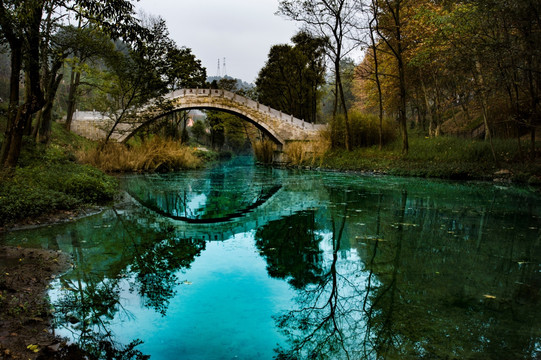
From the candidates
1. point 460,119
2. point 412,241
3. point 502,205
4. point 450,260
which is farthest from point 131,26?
point 460,119

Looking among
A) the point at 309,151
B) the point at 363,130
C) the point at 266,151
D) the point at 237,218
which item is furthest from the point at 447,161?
the point at 266,151

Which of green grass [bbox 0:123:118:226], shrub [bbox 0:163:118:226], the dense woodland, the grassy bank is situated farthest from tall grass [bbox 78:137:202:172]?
the grassy bank

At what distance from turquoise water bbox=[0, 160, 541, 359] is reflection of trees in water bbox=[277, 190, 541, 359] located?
13 mm

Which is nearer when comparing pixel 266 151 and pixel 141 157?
pixel 141 157

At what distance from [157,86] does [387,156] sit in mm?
9984

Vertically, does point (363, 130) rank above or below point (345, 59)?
below

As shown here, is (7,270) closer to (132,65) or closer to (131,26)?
(131,26)

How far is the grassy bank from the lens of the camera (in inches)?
440

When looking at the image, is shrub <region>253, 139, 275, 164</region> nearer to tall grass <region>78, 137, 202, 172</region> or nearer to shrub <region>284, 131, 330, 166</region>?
shrub <region>284, 131, 330, 166</region>

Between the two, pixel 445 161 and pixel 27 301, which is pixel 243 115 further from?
pixel 27 301

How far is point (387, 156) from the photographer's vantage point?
15898 millimetres

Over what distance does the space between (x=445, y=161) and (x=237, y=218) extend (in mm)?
9719

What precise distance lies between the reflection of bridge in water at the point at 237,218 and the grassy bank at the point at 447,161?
5.72 metres

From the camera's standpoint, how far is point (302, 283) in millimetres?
3457
